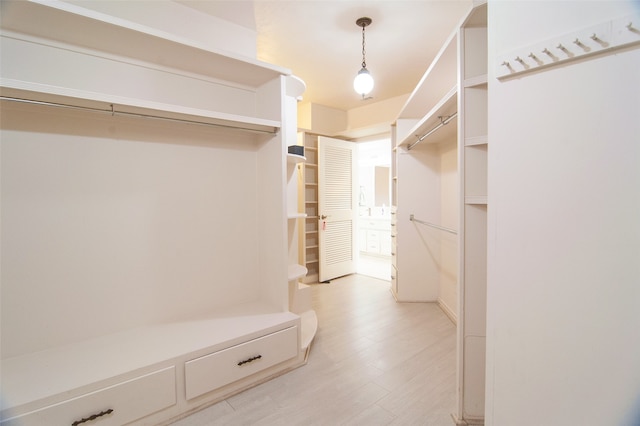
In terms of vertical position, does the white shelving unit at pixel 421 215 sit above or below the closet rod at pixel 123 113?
below

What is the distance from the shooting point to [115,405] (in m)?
1.43

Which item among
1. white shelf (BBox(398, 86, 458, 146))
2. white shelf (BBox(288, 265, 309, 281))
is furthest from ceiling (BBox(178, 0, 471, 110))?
white shelf (BBox(288, 265, 309, 281))

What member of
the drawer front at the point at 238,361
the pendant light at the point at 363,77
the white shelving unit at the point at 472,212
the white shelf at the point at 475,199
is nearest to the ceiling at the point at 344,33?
the pendant light at the point at 363,77

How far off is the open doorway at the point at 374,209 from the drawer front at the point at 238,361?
3.03 metres

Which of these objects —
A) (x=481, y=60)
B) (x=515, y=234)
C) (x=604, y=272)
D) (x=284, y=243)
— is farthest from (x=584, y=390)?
(x=284, y=243)

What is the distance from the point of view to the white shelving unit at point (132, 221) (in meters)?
1.49

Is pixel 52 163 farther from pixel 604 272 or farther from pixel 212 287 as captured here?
pixel 604 272

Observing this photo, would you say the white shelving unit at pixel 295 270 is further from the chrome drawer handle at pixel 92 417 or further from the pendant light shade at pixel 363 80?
the chrome drawer handle at pixel 92 417

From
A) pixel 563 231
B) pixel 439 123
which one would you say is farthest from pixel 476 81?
pixel 439 123

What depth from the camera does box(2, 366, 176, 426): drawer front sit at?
4.21 feet

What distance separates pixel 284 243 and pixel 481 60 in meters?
1.64

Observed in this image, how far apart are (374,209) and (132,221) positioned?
5.56 metres

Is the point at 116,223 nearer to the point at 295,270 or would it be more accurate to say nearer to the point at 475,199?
the point at 295,270

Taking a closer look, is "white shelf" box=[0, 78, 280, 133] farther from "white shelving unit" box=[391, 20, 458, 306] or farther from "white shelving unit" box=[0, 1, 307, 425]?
"white shelving unit" box=[391, 20, 458, 306]
